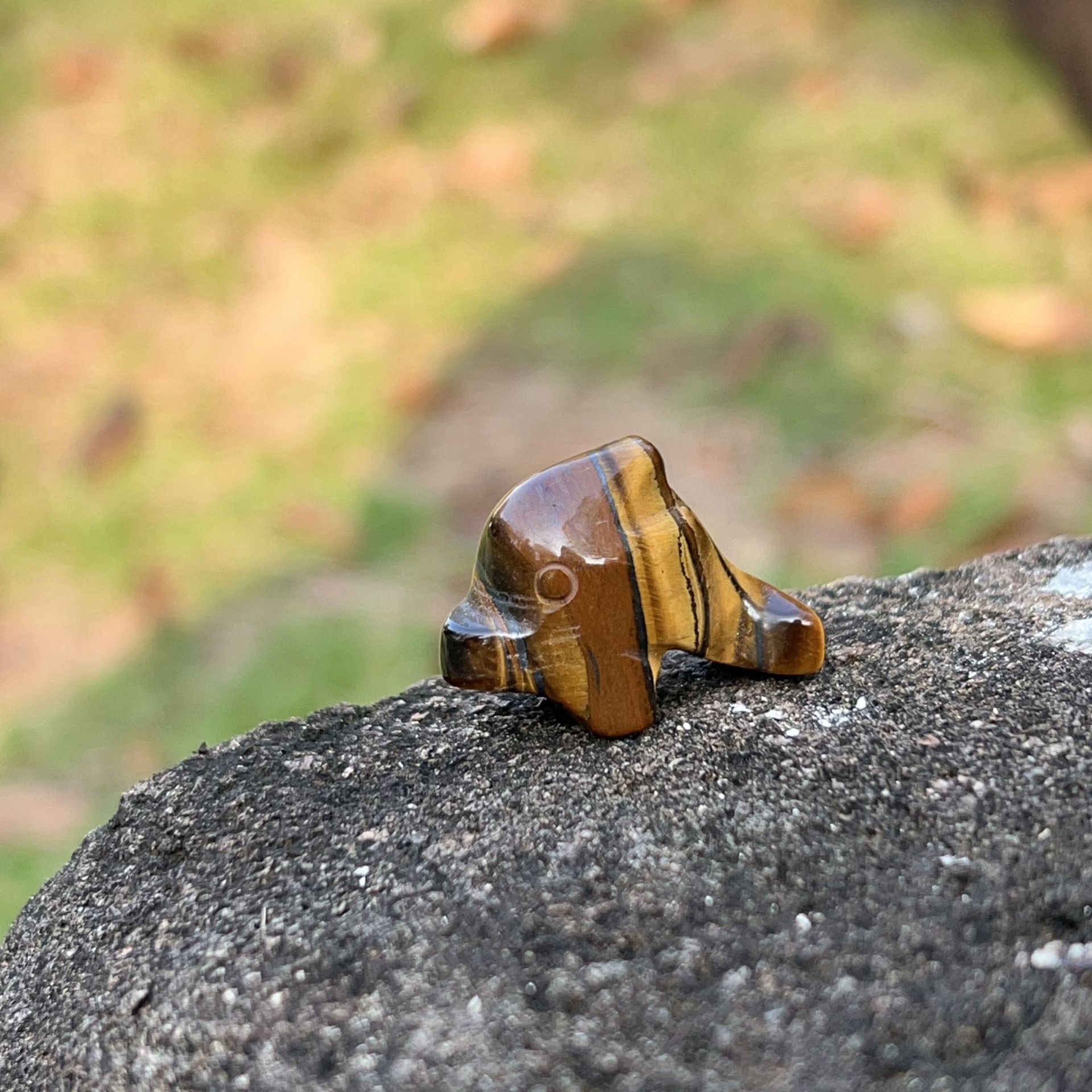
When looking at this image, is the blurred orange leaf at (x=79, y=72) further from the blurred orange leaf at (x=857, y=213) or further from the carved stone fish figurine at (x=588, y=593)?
the carved stone fish figurine at (x=588, y=593)

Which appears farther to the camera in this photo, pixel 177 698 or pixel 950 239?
pixel 950 239

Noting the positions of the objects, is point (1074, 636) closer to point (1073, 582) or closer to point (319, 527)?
point (1073, 582)

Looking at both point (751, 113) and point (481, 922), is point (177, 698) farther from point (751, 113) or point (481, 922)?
point (751, 113)

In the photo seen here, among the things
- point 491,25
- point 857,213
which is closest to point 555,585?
point 857,213

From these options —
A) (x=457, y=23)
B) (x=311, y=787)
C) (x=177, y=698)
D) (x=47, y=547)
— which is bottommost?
(x=177, y=698)

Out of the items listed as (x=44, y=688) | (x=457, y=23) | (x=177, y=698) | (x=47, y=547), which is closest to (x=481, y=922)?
(x=177, y=698)

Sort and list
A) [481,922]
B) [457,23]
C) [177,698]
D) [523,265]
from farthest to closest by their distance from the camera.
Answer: [457,23]
[523,265]
[177,698]
[481,922]

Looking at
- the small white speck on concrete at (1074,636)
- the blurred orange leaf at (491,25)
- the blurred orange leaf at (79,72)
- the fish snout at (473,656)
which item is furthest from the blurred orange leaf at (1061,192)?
the blurred orange leaf at (79,72)

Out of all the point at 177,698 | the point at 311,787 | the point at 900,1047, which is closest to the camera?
the point at 900,1047
